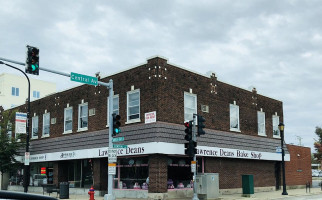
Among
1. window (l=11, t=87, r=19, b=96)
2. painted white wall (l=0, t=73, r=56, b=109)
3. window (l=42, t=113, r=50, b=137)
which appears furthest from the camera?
window (l=11, t=87, r=19, b=96)

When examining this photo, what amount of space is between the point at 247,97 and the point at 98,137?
12.7m

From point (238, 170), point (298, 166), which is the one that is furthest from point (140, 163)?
point (298, 166)

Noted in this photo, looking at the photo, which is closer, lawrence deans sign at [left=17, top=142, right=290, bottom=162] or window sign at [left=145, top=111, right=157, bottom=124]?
lawrence deans sign at [left=17, top=142, right=290, bottom=162]

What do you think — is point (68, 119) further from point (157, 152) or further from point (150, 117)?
point (157, 152)

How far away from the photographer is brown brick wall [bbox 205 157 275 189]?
26.8 meters

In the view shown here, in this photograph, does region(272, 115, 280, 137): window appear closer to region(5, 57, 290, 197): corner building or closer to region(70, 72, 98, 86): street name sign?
region(5, 57, 290, 197): corner building

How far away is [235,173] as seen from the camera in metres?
28.7

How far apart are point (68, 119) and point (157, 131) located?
438 inches

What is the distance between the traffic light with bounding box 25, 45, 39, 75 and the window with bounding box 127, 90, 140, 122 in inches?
387

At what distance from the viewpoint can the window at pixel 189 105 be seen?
25.0 metres

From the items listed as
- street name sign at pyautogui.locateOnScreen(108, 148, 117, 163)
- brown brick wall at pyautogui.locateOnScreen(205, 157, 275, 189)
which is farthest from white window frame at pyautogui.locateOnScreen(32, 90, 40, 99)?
street name sign at pyautogui.locateOnScreen(108, 148, 117, 163)

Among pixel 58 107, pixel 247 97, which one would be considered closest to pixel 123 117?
pixel 58 107

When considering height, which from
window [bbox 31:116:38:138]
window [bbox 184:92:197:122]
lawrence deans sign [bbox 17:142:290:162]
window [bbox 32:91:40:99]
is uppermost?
window [bbox 32:91:40:99]

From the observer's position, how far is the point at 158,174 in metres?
22.0
